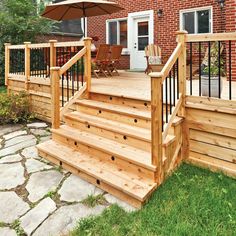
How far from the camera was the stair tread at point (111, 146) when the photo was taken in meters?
3.72

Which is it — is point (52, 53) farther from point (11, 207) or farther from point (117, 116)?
point (11, 207)

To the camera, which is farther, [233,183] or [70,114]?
[70,114]

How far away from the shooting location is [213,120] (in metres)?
3.89

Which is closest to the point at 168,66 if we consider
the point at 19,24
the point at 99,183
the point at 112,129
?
the point at 112,129

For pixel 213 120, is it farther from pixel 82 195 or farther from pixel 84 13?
pixel 84 13

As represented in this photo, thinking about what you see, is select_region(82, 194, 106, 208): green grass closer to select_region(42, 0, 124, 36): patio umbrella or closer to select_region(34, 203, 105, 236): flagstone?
select_region(34, 203, 105, 236): flagstone

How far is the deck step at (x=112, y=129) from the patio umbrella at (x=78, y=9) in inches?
145

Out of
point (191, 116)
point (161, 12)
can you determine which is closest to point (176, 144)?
point (191, 116)

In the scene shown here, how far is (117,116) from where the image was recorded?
15.8 ft

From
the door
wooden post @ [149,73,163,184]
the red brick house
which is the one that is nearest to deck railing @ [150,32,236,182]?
wooden post @ [149,73,163,184]

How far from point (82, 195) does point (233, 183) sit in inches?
70.7

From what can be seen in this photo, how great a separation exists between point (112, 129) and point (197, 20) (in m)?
6.69

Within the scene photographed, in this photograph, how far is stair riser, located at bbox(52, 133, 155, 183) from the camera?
3.61 meters

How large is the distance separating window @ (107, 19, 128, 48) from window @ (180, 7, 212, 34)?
9.13 ft
